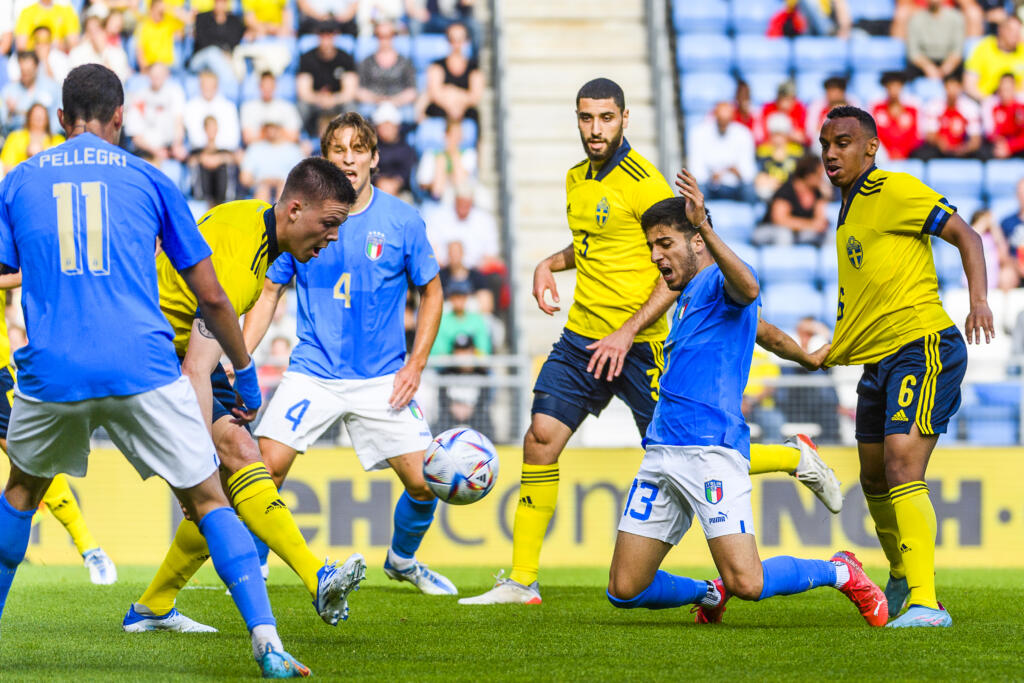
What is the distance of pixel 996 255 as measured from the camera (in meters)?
13.8

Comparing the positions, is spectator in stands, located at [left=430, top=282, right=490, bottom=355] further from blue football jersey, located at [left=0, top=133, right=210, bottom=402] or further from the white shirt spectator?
blue football jersey, located at [left=0, top=133, right=210, bottom=402]

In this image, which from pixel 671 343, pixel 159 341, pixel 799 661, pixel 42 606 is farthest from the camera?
pixel 42 606

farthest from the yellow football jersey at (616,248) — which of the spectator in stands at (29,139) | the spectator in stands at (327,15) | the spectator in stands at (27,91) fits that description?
the spectator in stands at (27,91)

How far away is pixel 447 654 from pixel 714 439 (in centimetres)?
154

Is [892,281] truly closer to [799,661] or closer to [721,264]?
[721,264]

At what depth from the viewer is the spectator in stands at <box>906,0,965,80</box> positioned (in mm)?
15977

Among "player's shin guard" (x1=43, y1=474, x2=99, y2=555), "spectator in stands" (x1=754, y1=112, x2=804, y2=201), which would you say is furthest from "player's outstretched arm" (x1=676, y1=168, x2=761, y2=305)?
"spectator in stands" (x1=754, y1=112, x2=804, y2=201)

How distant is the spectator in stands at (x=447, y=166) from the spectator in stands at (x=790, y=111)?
3122mm

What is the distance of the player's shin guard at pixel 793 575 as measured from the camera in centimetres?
616

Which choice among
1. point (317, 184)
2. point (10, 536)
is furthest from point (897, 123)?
point (10, 536)

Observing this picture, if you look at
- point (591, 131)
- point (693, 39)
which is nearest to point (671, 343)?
point (591, 131)

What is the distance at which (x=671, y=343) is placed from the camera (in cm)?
640

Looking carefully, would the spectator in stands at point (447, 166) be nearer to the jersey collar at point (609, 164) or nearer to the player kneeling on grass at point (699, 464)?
the jersey collar at point (609, 164)

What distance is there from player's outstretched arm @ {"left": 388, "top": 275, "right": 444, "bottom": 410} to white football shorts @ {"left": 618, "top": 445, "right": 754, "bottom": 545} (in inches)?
66.2
